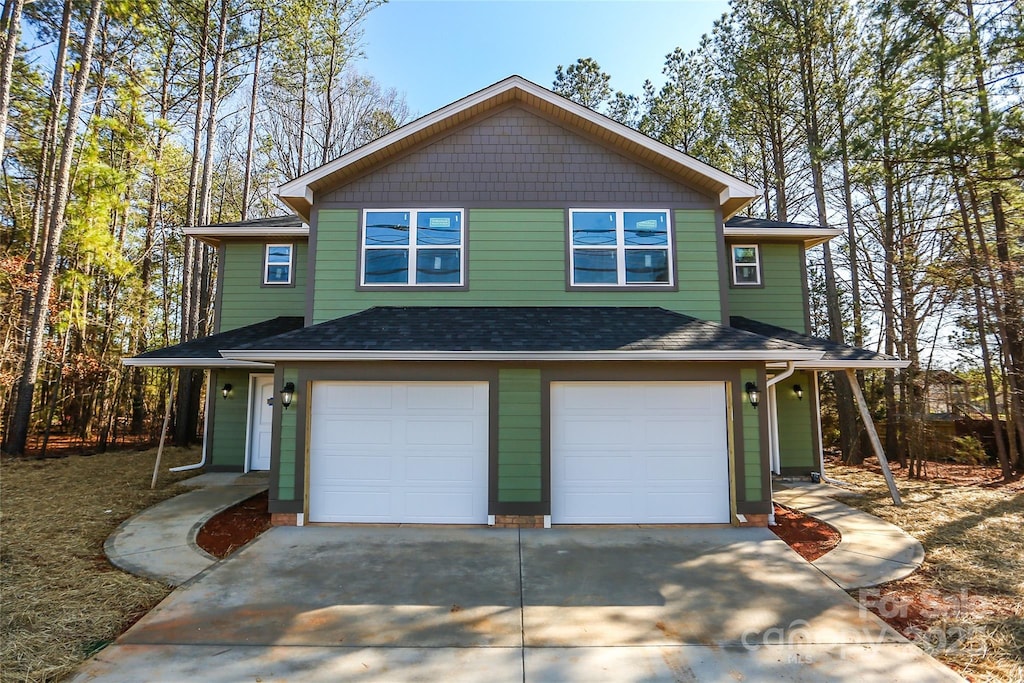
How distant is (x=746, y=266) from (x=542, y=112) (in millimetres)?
5306

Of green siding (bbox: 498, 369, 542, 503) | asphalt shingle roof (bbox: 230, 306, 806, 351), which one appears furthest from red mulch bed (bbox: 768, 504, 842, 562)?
green siding (bbox: 498, 369, 542, 503)

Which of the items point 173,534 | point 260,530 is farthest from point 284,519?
point 173,534

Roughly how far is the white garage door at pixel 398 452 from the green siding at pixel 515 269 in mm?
1604

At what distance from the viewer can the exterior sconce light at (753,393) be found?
6.90 meters

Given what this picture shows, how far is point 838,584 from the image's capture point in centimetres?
493

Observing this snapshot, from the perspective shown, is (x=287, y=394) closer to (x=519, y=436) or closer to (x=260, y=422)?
(x=519, y=436)

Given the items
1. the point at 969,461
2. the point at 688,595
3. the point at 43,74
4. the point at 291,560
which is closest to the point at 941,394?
the point at 969,461

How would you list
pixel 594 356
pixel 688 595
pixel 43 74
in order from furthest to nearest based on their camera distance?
pixel 43 74 → pixel 594 356 → pixel 688 595

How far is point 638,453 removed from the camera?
271 inches

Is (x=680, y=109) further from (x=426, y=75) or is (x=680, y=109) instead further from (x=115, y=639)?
(x=115, y=639)

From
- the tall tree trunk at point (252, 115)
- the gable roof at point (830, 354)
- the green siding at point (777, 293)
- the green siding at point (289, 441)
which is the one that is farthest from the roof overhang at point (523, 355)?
the tall tree trunk at point (252, 115)

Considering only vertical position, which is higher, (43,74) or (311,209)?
(43,74)

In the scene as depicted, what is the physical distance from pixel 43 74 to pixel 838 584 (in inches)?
794

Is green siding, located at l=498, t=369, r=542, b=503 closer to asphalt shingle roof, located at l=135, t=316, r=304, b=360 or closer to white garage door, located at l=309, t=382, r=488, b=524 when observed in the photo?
white garage door, located at l=309, t=382, r=488, b=524
